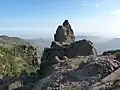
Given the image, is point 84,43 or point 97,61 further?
point 84,43

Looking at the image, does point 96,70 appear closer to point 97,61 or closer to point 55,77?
point 97,61

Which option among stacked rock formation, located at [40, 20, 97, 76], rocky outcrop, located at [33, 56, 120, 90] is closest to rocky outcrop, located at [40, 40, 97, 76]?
stacked rock formation, located at [40, 20, 97, 76]

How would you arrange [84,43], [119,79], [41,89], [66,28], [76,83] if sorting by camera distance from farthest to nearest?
[66,28]
[84,43]
[41,89]
[76,83]
[119,79]

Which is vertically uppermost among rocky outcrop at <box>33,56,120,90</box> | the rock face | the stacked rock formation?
the rock face

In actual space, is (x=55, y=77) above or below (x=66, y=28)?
below

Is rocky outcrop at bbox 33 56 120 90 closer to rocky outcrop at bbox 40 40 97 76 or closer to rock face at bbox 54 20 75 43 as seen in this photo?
rocky outcrop at bbox 40 40 97 76

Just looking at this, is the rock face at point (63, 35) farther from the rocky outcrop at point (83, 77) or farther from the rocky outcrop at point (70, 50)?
the rocky outcrop at point (83, 77)


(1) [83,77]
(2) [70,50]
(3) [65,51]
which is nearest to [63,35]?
(3) [65,51]

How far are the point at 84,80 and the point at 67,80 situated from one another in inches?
93.9

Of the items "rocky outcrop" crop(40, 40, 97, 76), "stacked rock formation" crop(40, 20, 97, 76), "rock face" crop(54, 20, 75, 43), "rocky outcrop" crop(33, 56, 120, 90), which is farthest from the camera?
"rock face" crop(54, 20, 75, 43)

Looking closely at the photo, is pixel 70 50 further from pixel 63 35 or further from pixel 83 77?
pixel 83 77

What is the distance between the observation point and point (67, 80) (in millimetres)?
33156

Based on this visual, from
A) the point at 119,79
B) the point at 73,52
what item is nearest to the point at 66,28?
the point at 73,52

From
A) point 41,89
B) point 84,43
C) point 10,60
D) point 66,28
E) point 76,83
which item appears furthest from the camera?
point 10,60
